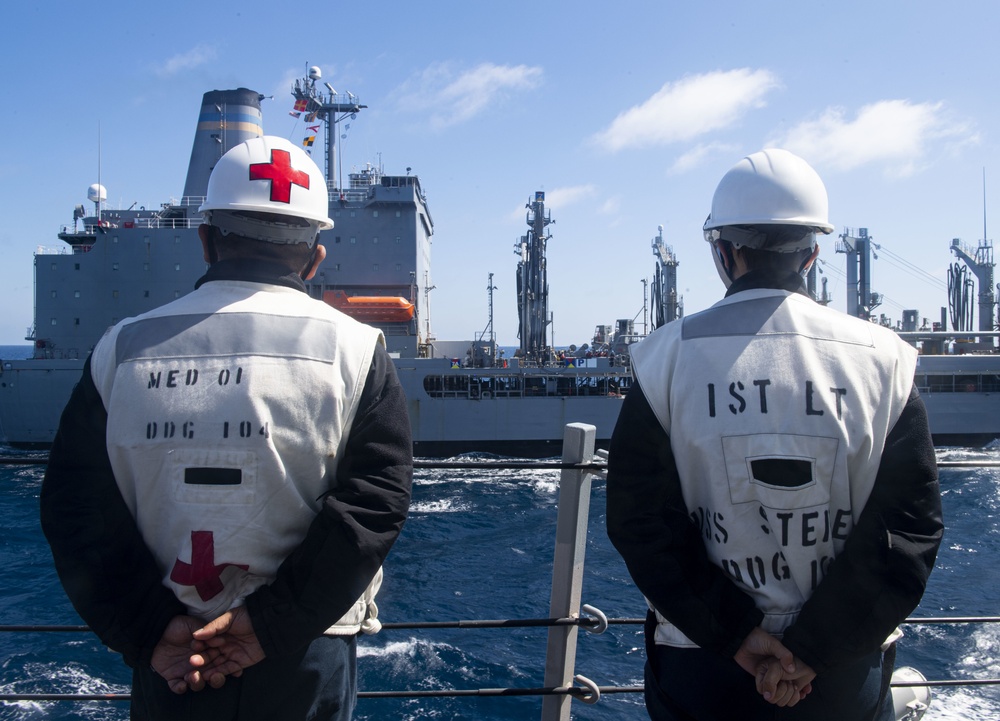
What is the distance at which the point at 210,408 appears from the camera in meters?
1.30

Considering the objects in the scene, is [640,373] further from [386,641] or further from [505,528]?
[505,528]

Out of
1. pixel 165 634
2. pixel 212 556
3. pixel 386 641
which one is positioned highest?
pixel 212 556

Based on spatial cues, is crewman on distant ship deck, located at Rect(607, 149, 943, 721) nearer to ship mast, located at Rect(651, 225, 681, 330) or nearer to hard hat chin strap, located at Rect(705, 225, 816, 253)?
hard hat chin strap, located at Rect(705, 225, 816, 253)

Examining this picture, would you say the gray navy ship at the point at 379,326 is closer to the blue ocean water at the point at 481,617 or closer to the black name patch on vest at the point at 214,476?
the blue ocean water at the point at 481,617

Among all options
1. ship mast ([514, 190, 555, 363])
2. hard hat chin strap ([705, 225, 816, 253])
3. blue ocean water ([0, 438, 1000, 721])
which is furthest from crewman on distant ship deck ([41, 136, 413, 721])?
ship mast ([514, 190, 555, 363])

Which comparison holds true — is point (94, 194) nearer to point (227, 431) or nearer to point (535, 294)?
point (535, 294)

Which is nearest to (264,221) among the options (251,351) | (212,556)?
(251,351)

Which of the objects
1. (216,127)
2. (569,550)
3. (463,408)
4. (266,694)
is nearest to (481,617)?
(569,550)

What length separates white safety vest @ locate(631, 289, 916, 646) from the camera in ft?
4.27

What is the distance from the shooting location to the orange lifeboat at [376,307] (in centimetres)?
2102

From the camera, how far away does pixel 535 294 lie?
25.2m

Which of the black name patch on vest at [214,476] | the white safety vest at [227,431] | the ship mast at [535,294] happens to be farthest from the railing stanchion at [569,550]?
the ship mast at [535,294]

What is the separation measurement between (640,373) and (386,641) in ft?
27.4

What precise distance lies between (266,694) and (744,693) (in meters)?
0.97
